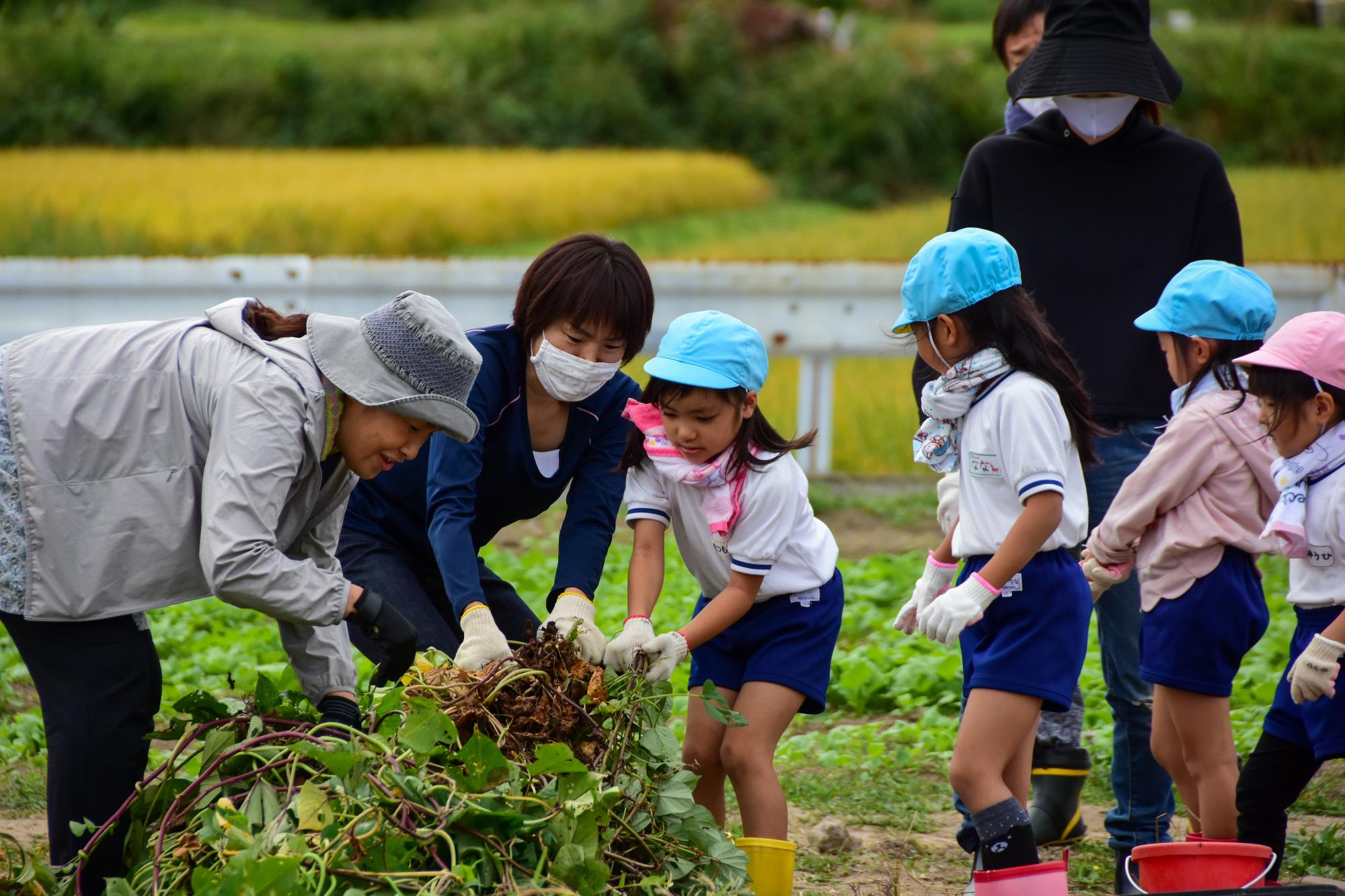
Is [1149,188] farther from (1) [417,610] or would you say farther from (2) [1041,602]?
(1) [417,610]

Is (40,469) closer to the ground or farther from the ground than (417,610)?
farther from the ground

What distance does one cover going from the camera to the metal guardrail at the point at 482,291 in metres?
6.84

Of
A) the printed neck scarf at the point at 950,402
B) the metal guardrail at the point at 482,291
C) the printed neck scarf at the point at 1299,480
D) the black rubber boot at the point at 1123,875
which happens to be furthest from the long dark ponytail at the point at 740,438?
the metal guardrail at the point at 482,291

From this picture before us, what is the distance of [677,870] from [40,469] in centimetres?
137

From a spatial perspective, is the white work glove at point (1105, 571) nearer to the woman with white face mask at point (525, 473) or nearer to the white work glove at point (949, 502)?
the white work glove at point (949, 502)

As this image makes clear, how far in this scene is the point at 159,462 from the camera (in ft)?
8.34

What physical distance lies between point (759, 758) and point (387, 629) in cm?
85

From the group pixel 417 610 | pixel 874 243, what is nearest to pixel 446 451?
pixel 417 610

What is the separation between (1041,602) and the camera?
290 cm

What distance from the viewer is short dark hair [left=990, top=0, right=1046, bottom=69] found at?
4168 millimetres

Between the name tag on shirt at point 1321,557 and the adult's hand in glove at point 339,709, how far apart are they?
80.5 inches

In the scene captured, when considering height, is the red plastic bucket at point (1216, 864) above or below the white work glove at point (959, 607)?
below

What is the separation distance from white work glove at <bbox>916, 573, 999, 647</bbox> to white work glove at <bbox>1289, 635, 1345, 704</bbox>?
0.63 meters

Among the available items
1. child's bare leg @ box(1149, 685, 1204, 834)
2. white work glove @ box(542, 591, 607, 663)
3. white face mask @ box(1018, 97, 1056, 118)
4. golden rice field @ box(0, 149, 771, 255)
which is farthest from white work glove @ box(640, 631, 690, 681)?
golden rice field @ box(0, 149, 771, 255)
